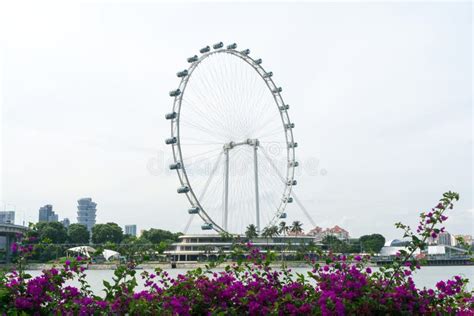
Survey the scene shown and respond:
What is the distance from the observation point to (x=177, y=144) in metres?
53.4

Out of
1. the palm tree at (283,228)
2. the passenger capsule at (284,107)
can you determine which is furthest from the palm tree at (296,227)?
the passenger capsule at (284,107)

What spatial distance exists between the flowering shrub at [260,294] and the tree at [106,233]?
124m

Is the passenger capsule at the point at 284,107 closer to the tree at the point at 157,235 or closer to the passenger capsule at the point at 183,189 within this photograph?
the passenger capsule at the point at 183,189

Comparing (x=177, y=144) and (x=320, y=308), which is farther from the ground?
(x=177, y=144)

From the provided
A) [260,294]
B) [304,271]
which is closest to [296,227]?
[304,271]

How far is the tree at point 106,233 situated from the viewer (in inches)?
5049

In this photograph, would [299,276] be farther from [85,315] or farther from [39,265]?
[39,265]

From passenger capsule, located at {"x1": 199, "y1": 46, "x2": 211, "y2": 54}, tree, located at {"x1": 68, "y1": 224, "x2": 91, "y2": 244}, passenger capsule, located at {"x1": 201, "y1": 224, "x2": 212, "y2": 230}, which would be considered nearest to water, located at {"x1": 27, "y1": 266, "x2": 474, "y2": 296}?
passenger capsule, located at {"x1": 201, "y1": 224, "x2": 212, "y2": 230}

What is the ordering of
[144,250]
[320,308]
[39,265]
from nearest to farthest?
1. [320,308]
2. [144,250]
3. [39,265]

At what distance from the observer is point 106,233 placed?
129 meters

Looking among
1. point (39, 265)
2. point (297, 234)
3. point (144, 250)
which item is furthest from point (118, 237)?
point (144, 250)

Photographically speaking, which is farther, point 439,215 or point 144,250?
point 144,250

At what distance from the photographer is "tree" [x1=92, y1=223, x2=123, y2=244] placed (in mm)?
128250

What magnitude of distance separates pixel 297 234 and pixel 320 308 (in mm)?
125725
